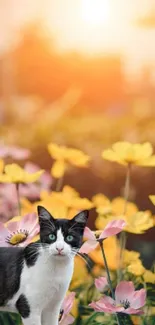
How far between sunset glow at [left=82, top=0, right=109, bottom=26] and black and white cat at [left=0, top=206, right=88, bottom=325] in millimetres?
588

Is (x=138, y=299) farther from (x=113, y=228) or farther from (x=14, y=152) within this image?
(x=14, y=152)

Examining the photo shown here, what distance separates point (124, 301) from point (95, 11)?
79 centimetres

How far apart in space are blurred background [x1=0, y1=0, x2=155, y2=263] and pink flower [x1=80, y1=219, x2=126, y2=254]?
183 millimetres

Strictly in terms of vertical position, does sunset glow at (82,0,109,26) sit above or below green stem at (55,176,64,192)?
above

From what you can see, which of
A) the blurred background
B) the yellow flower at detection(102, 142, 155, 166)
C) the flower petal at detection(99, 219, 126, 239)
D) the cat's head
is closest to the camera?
the cat's head

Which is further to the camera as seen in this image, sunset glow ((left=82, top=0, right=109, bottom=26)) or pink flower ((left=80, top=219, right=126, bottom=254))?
sunset glow ((left=82, top=0, right=109, bottom=26))

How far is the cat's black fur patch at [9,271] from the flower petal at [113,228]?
0.21m

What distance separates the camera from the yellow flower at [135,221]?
156 cm

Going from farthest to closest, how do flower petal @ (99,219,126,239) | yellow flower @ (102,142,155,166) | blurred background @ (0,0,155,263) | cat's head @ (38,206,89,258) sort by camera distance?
blurred background @ (0,0,155,263) < yellow flower @ (102,142,155,166) < flower petal @ (99,219,126,239) < cat's head @ (38,206,89,258)

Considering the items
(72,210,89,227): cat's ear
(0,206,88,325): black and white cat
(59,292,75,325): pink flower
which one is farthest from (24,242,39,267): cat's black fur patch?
(59,292,75,325): pink flower

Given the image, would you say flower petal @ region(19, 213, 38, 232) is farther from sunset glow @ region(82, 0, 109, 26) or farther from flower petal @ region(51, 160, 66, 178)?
sunset glow @ region(82, 0, 109, 26)

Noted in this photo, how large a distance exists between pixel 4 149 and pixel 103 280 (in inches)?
18.1

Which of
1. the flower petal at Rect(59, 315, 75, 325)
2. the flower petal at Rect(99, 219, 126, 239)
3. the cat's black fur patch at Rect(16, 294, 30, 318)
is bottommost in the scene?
the flower petal at Rect(59, 315, 75, 325)

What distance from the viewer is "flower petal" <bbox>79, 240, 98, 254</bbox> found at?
145cm
